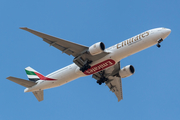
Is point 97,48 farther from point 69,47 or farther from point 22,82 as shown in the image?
point 22,82

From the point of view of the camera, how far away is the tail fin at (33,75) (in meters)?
39.8

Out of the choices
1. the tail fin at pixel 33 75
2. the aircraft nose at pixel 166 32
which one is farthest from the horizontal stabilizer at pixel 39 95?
the aircraft nose at pixel 166 32

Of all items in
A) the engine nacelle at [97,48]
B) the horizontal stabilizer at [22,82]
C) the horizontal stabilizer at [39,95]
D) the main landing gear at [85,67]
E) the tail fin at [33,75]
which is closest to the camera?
the engine nacelle at [97,48]

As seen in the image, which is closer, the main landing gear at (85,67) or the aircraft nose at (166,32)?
the aircraft nose at (166,32)

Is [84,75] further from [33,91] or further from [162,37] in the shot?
[162,37]

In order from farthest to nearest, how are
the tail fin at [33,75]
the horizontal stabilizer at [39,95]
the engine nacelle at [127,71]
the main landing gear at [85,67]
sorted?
the horizontal stabilizer at [39,95], the tail fin at [33,75], the engine nacelle at [127,71], the main landing gear at [85,67]

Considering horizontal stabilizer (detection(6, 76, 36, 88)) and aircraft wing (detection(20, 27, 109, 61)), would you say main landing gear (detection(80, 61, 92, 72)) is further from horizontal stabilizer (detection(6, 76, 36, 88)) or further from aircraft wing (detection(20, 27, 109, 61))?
horizontal stabilizer (detection(6, 76, 36, 88))

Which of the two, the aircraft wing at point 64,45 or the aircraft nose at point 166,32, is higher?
the aircraft wing at point 64,45

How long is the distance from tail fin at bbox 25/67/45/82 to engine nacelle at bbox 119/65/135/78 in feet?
38.0

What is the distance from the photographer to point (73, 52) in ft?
114

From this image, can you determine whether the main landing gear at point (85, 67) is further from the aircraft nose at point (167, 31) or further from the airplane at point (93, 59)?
the aircraft nose at point (167, 31)

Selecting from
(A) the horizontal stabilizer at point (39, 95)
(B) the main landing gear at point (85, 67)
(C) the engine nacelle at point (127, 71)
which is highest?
(C) the engine nacelle at point (127, 71)

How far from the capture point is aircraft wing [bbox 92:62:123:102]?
39.6 meters

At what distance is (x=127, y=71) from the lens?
39000mm
